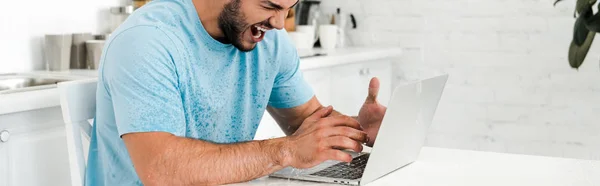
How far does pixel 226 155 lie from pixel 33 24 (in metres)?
1.68

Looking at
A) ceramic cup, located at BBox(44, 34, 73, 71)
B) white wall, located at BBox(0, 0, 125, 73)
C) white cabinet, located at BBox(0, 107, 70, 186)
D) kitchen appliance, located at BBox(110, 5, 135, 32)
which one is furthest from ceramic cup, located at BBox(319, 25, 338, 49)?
white cabinet, located at BBox(0, 107, 70, 186)

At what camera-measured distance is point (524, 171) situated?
1.71 metres

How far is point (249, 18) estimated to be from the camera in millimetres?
1799

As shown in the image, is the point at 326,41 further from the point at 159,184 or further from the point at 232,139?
the point at 159,184

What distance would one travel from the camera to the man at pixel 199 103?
62.6 inches

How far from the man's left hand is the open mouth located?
0.90 feet

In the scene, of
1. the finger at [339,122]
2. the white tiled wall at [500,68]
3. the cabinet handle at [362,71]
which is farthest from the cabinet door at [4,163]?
the white tiled wall at [500,68]

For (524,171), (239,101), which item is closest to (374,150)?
(524,171)

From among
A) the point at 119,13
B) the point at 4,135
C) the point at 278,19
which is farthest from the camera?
the point at 119,13

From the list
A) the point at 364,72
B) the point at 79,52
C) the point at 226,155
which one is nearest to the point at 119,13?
the point at 79,52

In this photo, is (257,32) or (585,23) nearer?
(257,32)

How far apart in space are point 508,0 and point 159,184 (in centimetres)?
276

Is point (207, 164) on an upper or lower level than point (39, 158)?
upper

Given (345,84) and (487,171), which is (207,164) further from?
(345,84)
